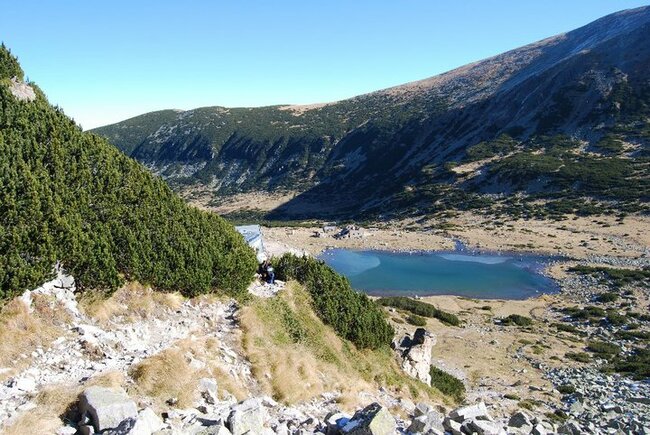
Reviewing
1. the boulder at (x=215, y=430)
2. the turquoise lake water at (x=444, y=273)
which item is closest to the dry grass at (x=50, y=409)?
the boulder at (x=215, y=430)

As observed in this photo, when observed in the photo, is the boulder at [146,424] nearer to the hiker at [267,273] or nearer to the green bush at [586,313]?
the hiker at [267,273]

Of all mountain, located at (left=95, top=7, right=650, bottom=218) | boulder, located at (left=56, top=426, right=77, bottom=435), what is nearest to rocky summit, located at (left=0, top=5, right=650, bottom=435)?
boulder, located at (left=56, top=426, right=77, bottom=435)

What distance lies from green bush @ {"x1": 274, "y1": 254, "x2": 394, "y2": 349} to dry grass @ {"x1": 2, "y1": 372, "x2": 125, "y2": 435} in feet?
34.9

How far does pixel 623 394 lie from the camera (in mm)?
22625

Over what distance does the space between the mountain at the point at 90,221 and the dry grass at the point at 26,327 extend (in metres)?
0.43

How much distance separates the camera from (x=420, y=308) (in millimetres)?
39062

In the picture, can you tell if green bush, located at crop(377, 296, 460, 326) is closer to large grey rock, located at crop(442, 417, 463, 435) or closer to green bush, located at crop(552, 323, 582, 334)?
green bush, located at crop(552, 323, 582, 334)

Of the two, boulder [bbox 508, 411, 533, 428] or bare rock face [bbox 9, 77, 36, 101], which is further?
bare rock face [bbox 9, 77, 36, 101]

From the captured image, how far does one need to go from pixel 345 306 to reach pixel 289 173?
151 metres

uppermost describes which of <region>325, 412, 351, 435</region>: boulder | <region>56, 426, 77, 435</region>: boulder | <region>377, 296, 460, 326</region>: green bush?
<region>56, 426, 77, 435</region>: boulder

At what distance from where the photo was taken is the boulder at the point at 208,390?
33.3 feet

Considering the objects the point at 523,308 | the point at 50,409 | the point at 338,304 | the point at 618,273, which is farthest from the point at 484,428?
the point at 618,273

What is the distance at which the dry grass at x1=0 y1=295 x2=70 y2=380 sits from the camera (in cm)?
937

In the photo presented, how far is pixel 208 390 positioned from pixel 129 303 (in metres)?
4.38
